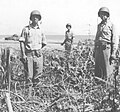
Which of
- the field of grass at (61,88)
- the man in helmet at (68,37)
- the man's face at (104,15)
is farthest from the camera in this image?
the man in helmet at (68,37)

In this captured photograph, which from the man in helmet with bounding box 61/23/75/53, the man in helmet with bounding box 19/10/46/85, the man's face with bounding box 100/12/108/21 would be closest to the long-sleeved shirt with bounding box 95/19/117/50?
the man's face with bounding box 100/12/108/21

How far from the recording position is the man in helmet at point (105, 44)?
6457mm

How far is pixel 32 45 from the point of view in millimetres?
6414

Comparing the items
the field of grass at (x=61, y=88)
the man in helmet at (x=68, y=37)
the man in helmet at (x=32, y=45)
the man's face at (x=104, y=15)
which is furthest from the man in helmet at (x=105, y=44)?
the man in helmet at (x=68, y=37)

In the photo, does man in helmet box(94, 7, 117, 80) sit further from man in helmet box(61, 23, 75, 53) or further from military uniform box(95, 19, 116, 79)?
man in helmet box(61, 23, 75, 53)

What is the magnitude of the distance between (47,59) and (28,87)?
1966 mm

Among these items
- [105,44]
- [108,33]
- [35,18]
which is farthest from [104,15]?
[35,18]

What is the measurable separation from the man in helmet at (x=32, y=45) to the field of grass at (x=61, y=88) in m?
0.19

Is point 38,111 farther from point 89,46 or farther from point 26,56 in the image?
point 89,46

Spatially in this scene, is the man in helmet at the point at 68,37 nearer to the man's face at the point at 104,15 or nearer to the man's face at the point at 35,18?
the man's face at the point at 104,15

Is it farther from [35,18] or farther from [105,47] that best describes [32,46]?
[105,47]

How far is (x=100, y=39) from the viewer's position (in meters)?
6.57

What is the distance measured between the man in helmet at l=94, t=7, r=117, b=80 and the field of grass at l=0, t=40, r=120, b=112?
0.28 metres

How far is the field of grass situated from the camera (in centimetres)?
382
